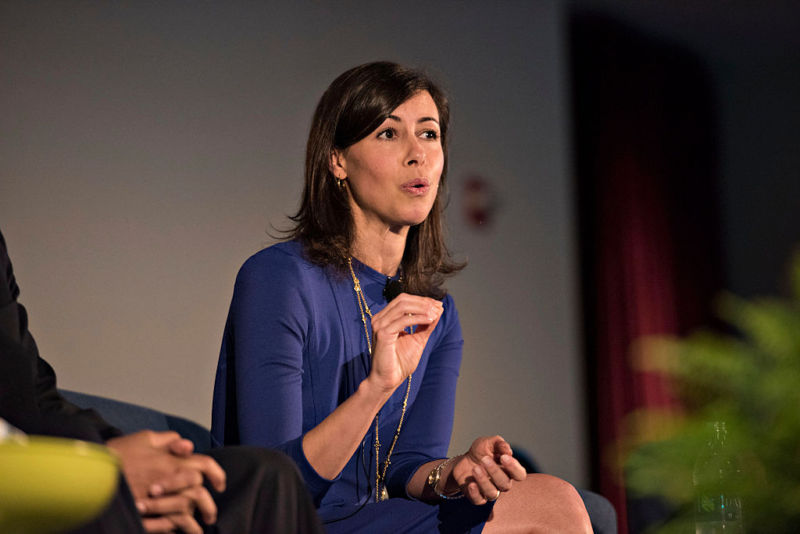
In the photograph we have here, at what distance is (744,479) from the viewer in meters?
0.41

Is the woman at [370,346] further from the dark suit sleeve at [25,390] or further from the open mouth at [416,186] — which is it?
the dark suit sleeve at [25,390]

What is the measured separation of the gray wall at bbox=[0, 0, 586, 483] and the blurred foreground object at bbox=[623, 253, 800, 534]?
2152mm

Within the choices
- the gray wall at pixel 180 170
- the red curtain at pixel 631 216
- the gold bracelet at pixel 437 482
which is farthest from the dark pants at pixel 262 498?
the red curtain at pixel 631 216

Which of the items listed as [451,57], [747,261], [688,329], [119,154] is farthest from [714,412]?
[747,261]

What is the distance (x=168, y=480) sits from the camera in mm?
917

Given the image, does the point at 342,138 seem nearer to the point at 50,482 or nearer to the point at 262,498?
the point at 262,498

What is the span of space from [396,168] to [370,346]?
35 cm

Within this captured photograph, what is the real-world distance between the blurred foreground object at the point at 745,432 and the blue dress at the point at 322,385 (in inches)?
41.5

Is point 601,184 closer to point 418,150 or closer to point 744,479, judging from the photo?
point 418,150

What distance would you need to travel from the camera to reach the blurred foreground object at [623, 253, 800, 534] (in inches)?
15.8

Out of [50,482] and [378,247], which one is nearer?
[50,482]

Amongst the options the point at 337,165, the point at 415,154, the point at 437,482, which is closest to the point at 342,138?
the point at 337,165

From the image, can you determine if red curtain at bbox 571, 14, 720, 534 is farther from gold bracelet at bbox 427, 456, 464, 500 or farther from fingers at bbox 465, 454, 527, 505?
fingers at bbox 465, 454, 527, 505

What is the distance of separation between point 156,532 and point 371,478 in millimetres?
744
